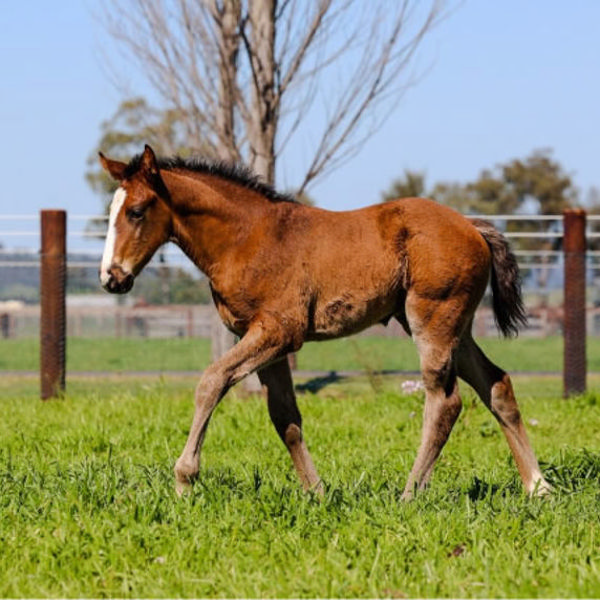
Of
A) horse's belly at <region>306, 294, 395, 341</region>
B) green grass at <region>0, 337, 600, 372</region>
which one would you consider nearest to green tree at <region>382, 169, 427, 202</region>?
green grass at <region>0, 337, 600, 372</region>

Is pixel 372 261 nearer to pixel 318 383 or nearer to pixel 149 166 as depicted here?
pixel 149 166

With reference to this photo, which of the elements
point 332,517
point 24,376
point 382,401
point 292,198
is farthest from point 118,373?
point 332,517

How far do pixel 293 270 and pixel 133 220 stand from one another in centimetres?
87

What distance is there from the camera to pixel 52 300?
12.4 m

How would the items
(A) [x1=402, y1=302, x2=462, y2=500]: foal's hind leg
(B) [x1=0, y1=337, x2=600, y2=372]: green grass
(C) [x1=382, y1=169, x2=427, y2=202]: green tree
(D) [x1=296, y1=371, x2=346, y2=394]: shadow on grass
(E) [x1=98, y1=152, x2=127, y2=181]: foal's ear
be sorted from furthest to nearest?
(C) [x1=382, y1=169, x2=427, y2=202]: green tree
(B) [x1=0, y1=337, x2=600, y2=372]: green grass
(D) [x1=296, y1=371, x2=346, y2=394]: shadow on grass
(A) [x1=402, y1=302, x2=462, y2=500]: foal's hind leg
(E) [x1=98, y1=152, x2=127, y2=181]: foal's ear

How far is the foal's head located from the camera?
5867 mm

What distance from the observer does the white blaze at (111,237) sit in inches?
229

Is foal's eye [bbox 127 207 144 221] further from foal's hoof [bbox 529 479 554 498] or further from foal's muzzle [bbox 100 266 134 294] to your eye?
foal's hoof [bbox 529 479 554 498]

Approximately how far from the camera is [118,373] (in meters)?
16.1

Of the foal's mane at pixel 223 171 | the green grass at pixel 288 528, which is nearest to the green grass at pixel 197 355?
the green grass at pixel 288 528

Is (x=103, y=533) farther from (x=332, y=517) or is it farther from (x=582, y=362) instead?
(x=582, y=362)

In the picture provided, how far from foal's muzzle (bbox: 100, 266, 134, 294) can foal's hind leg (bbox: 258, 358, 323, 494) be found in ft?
3.25

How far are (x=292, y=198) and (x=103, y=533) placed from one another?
7.61ft

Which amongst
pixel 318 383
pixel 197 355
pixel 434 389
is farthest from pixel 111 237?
pixel 197 355
